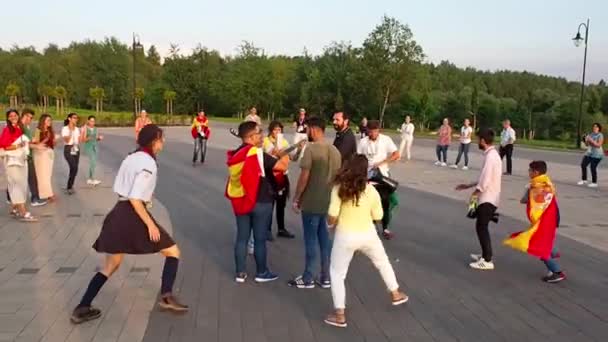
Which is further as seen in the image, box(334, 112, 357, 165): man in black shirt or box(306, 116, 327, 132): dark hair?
box(334, 112, 357, 165): man in black shirt

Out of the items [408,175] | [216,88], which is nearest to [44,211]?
[408,175]

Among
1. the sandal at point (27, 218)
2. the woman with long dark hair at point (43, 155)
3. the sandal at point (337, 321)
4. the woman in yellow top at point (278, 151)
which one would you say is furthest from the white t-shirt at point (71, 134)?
the sandal at point (337, 321)

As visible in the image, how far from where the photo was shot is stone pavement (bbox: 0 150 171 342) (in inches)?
182

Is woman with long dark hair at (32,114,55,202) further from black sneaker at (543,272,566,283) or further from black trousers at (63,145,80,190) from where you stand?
black sneaker at (543,272,566,283)

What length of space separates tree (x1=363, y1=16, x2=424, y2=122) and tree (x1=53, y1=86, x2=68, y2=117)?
2752 cm

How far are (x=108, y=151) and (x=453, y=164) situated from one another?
40.3 ft

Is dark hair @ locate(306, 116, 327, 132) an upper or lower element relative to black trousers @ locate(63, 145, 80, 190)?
upper

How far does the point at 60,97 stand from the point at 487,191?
51.8 m

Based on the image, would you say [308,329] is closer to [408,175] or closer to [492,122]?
[408,175]

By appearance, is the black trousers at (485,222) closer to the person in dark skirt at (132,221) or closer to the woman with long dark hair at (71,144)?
the person in dark skirt at (132,221)

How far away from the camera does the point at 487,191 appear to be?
649 cm

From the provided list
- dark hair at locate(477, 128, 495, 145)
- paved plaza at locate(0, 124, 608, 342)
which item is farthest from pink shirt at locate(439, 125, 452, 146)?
dark hair at locate(477, 128, 495, 145)

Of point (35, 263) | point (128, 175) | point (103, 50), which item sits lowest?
point (35, 263)

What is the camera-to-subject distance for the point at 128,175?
183 inches
